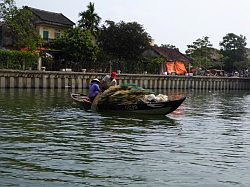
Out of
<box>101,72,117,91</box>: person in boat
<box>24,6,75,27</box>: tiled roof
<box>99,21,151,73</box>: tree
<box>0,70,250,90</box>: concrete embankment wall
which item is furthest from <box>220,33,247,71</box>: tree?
<box>101,72,117,91</box>: person in boat

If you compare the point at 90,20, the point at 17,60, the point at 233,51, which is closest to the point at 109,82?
the point at 17,60

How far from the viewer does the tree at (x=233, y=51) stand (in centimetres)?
10156

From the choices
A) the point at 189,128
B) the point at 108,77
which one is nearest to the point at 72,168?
the point at 189,128

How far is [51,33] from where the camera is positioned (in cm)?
7262

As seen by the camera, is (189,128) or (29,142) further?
(189,128)

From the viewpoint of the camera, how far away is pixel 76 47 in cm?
6053

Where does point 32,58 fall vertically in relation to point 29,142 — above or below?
above

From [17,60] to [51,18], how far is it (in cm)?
2307

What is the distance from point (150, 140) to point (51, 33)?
196 ft

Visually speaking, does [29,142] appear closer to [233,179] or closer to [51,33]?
[233,179]

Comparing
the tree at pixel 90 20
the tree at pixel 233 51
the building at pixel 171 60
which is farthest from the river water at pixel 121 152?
the tree at pixel 233 51

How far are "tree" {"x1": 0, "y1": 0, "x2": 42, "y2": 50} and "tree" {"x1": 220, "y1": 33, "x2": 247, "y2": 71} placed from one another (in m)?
53.4

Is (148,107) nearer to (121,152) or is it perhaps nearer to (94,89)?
(94,89)

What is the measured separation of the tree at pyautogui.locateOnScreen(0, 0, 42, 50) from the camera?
5459 cm
